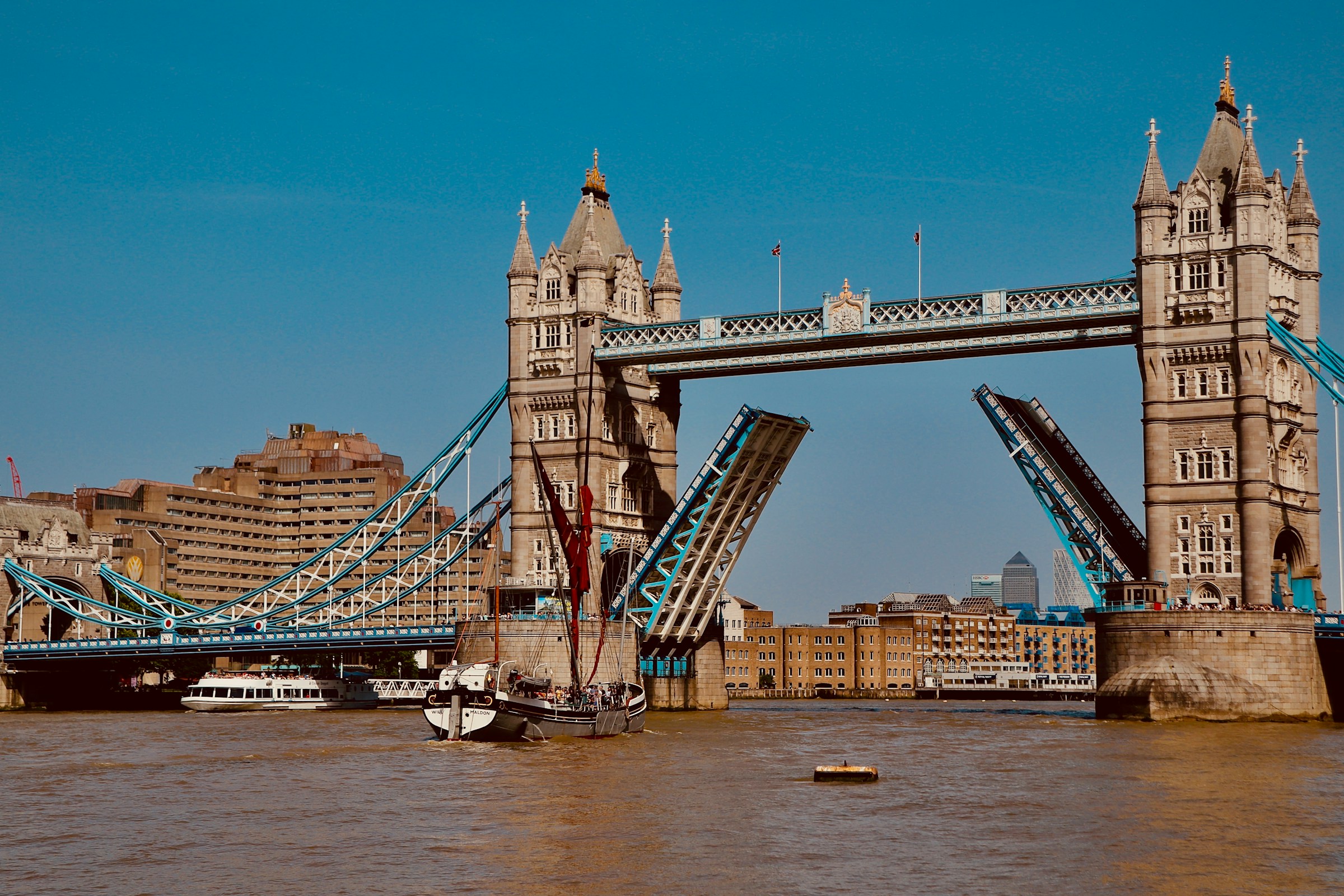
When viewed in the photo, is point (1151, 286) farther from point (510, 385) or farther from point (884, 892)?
point (884, 892)

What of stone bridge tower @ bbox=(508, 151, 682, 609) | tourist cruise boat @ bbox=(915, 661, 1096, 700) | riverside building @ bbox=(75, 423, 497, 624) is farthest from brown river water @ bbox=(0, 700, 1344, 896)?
riverside building @ bbox=(75, 423, 497, 624)

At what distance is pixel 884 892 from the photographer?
32.6 m

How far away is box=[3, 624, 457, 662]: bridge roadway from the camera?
3578 inches

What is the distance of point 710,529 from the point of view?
84250 mm

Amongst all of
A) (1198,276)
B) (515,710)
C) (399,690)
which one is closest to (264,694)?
(399,690)

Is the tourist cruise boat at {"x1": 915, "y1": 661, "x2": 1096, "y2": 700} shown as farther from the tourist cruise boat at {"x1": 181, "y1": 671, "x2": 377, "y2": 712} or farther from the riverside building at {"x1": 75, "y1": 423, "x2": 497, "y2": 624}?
the tourist cruise boat at {"x1": 181, "y1": 671, "x2": 377, "y2": 712}

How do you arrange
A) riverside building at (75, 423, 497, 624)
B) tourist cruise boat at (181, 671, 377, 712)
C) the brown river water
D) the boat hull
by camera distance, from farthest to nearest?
1. riverside building at (75, 423, 497, 624)
2. tourist cruise boat at (181, 671, 377, 712)
3. the boat hull
4. the brown river water

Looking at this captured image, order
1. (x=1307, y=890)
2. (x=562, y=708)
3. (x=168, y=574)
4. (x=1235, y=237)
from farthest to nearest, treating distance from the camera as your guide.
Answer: (x=168, y=574) < (x=1235, y=237) < (x=562, y=708) < (x=1307, y=890)

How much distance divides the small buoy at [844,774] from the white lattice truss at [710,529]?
98.0 feet

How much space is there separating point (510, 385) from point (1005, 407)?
25334mm

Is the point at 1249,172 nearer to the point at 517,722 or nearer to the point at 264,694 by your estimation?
the point at 517,722

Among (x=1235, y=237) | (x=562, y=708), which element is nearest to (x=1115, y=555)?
(x=1235, y=237)

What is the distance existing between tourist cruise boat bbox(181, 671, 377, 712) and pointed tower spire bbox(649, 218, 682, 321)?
107 feet

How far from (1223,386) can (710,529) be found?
22.8 meters
